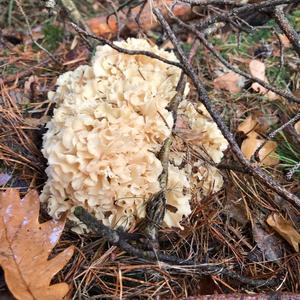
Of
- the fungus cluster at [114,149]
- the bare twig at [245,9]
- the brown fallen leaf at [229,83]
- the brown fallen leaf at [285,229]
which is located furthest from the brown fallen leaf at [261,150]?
the bare twig at [245,9]

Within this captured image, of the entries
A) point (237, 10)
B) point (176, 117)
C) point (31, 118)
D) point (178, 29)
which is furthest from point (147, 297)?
point (178, 29)

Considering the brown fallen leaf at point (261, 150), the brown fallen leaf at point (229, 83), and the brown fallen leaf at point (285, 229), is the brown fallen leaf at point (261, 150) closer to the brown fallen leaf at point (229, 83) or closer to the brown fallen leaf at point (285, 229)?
the brown fallen leaf at point (285, 229)

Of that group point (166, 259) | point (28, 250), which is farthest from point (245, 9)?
point (28, 250)

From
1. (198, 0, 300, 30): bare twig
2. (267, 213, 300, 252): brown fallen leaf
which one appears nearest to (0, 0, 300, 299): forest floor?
(267, 213, 300, 252): brown fallen leaf

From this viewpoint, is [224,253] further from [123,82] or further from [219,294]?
[123,82]

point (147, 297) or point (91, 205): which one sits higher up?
point (91, 205)

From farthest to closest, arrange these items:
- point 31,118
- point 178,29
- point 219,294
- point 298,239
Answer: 1. point 178,29
2. point 31,118
3. point 298,239
4. point 219,294

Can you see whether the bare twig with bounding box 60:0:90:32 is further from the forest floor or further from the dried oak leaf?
the dried oak leaf

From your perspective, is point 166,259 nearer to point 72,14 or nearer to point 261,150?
point 261,150
